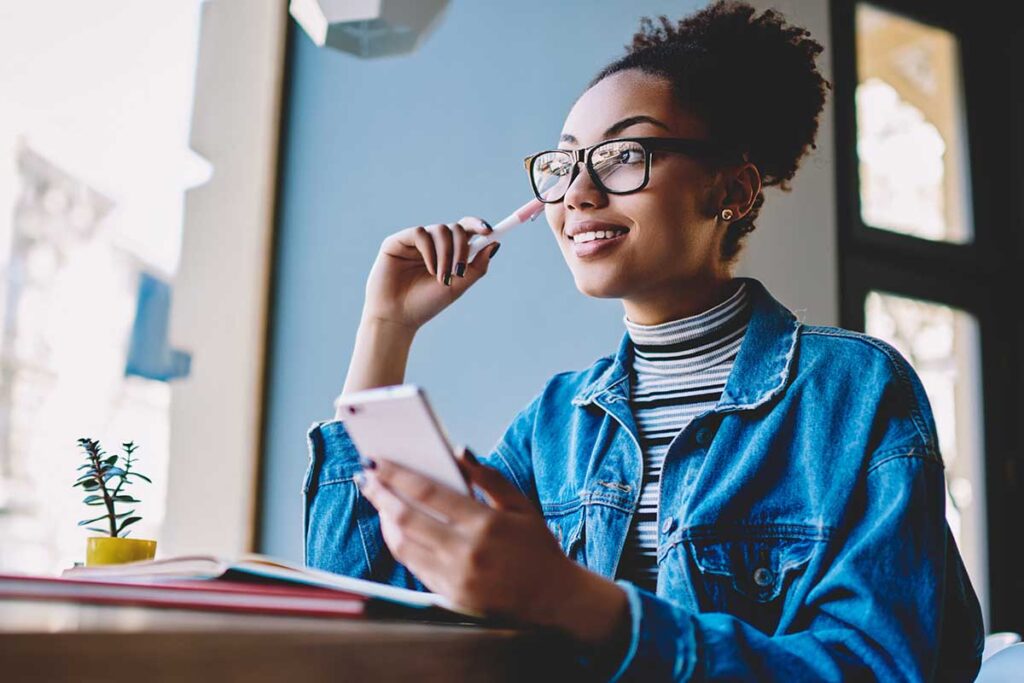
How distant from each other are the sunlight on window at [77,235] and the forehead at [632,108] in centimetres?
129

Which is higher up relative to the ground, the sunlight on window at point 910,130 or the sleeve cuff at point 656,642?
the sunlight on window at point 910,130

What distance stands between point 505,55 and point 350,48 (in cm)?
56

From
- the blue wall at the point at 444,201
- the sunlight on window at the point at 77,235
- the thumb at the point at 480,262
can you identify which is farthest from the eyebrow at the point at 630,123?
the sunlight on window at the point at 77,235

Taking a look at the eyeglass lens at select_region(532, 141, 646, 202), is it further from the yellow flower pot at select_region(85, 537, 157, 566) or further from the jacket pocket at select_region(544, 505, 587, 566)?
the yellow flower pot at select_region(85, 537, 157, 566)

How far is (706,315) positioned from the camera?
1207 millimetres

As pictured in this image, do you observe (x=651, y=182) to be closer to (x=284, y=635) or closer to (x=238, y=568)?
(x=238, y=568)

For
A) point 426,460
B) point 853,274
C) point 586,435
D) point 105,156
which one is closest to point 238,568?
point 426,460

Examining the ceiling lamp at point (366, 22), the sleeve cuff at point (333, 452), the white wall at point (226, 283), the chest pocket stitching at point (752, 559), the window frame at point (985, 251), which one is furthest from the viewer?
the window frame at point (985, 251)

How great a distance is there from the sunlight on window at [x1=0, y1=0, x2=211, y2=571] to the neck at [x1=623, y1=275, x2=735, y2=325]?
1264 mm

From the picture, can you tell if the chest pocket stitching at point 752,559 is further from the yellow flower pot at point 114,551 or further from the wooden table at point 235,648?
the yellow flower pot at point 114,551

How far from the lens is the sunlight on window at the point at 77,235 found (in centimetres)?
209

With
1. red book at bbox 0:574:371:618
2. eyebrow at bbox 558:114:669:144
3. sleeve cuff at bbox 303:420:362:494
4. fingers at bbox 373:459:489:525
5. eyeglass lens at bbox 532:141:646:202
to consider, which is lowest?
red book at bbox 0:574:371:618

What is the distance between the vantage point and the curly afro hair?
124 centimetres

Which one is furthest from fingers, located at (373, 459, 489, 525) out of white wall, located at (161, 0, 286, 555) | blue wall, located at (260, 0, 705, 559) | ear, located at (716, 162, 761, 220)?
white wall, located at (161, 0, 286, 555)
